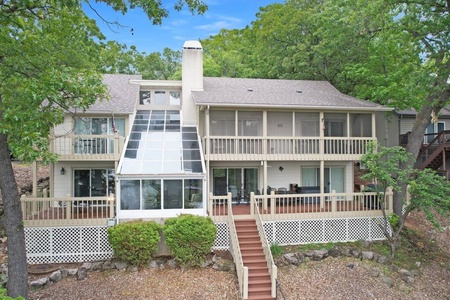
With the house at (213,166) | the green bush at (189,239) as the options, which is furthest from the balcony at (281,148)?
the green bush at (189,239)

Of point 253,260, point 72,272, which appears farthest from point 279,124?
point 72,272

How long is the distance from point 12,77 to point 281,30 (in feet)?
61.2

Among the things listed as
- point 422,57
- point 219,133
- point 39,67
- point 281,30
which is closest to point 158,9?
point 39,67

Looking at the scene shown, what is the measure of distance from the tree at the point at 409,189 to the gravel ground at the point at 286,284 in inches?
64.6

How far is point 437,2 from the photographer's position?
44.9 ft

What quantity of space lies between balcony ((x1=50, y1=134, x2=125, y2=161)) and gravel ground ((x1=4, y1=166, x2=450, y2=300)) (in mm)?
4932

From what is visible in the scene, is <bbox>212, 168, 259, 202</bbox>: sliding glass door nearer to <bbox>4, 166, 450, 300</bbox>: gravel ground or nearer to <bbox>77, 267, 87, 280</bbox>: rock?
<bbox>4, 166, 450, 300</bbox>: gravel ground

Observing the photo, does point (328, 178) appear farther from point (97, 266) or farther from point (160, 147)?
point (97, 266)

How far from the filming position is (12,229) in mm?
9281

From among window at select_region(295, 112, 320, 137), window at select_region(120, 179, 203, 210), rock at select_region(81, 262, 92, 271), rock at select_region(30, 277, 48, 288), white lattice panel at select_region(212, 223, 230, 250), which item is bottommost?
rock at select_region(30, 277, 48, 288)

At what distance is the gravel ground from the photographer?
34.2 ft

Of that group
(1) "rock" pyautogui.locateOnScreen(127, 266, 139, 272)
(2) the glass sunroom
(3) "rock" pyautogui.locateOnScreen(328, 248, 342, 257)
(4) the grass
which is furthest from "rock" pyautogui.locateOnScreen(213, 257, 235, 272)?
(3) "rock" pyautogui.locateOnScreen(328, 248, 342, 257)

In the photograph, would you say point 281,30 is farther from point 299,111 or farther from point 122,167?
point 122,167

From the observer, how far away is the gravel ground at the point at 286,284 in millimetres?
10414
